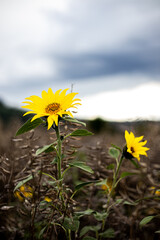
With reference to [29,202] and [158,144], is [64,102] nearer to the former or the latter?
[29,202]

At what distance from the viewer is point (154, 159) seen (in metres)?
3.07

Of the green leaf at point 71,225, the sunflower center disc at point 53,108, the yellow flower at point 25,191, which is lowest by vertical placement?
the green leaf at point 71,225

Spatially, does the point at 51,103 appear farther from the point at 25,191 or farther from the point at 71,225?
the point at 71,225

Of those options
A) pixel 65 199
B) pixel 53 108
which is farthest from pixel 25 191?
pixel 53 108

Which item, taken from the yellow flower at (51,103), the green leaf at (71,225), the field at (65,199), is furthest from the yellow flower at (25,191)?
the yellow flower at (51,103)

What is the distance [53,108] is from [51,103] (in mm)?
81

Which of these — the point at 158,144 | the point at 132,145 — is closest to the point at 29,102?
the point at 132,145

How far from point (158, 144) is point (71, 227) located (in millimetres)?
1910

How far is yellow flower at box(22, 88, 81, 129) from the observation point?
4.51 ft

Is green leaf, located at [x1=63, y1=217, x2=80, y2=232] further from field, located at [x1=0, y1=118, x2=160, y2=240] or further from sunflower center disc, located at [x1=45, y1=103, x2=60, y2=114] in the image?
sunflower center disc, located at [x1=45, y1=103, x2=60, y2=114]

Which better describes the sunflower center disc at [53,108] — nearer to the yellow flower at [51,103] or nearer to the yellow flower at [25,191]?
the yellow flower at [51,103]

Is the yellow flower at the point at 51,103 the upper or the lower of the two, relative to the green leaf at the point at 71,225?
upper

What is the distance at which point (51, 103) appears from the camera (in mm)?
1516

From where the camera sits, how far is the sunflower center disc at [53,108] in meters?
1.43
